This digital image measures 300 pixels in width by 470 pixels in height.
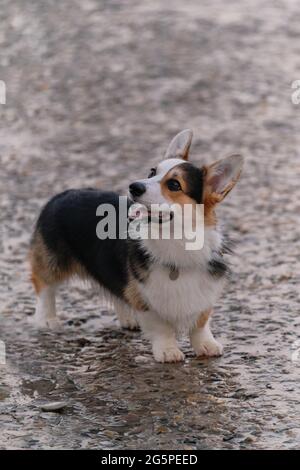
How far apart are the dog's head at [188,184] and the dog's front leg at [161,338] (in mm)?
598

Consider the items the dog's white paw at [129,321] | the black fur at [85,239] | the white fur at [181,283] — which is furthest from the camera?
the dog's white paw at [129,321]

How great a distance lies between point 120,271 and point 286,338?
3.15 ft

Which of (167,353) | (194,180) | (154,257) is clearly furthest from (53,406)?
(194,180)

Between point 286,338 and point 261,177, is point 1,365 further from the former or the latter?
point 261,177

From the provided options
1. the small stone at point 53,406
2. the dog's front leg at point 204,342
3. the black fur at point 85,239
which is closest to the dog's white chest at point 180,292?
the dog's front leg at point 204,342

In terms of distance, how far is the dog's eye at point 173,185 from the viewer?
4691 mm

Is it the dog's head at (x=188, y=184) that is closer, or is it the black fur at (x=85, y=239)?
the dog's head at (x=188, y=184)

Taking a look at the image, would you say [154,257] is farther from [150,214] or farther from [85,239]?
[85,239]

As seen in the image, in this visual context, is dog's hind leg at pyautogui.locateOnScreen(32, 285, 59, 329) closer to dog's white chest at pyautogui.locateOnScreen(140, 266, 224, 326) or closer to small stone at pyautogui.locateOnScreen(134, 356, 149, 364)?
small stone at pyautogui.locateOnScreen(134, 356, 149, 364)

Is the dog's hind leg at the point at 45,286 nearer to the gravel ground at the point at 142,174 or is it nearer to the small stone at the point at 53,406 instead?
the gravel ground at the point at 142,174

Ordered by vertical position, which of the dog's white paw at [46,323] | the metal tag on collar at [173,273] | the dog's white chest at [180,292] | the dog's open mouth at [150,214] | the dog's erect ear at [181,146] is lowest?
the dog's white paw at [46,323]

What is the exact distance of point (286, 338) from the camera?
5383 millimetres

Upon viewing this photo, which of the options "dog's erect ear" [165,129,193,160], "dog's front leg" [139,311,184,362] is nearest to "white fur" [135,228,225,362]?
"dog's front leg" [139,311,184,362]

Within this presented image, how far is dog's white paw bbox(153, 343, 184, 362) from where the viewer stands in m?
5.08
